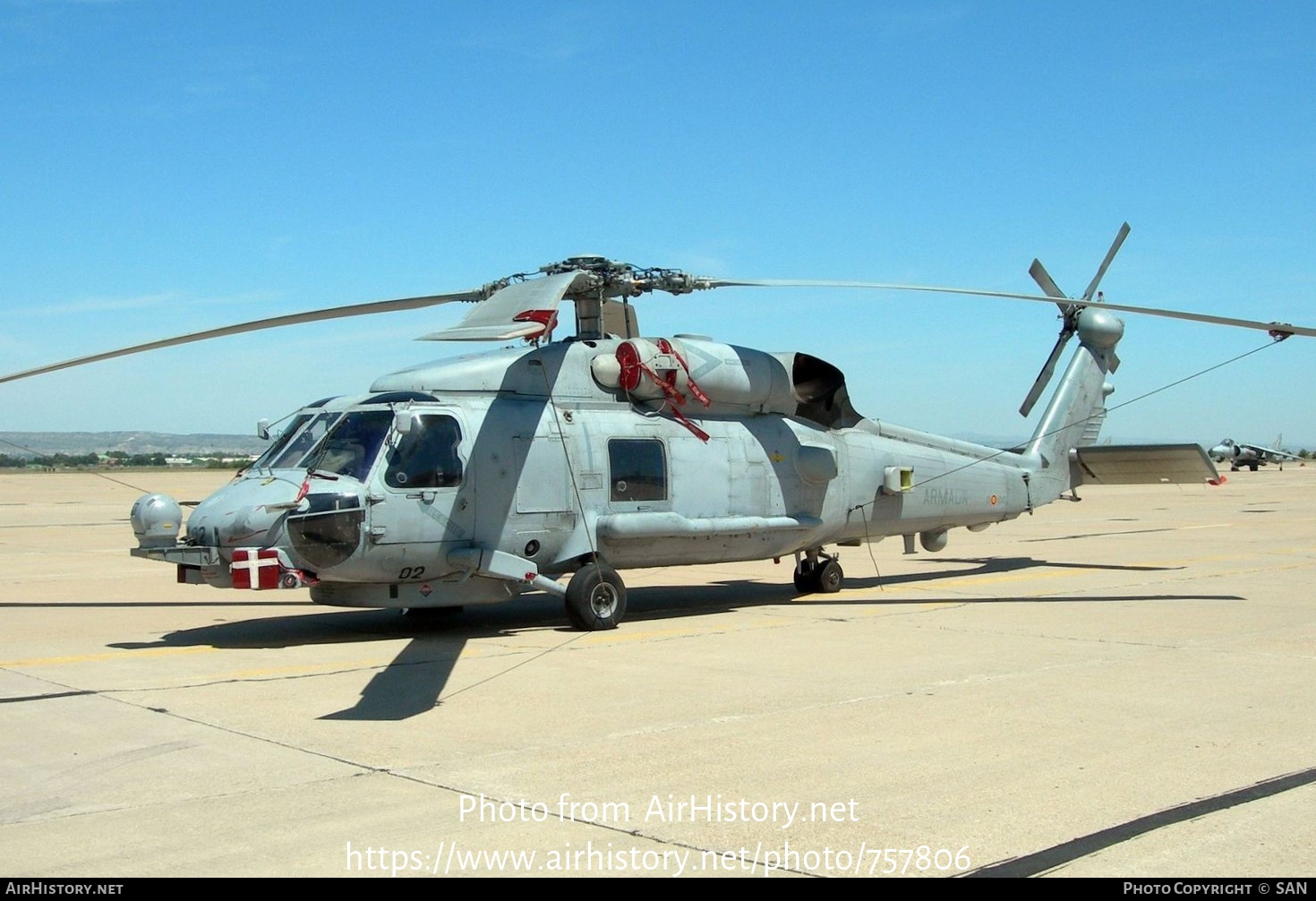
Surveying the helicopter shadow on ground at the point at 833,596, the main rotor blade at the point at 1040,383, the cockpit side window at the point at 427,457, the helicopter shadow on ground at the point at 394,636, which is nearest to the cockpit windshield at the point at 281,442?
the cockpit side window at the point at 427,457

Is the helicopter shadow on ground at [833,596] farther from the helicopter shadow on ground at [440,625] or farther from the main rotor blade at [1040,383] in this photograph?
the main rotor blade at [1040,383]

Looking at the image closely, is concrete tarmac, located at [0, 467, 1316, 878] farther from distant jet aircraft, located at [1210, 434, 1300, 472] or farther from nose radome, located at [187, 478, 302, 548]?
distant jet aircraft, located at [1210, 434, 1300, 472]

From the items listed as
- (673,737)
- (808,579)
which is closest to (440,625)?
(808,579)

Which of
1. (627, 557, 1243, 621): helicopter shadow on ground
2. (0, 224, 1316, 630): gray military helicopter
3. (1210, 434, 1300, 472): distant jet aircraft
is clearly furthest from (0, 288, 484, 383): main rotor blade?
(1210, 434, 1300, 472): distant jet aircraft

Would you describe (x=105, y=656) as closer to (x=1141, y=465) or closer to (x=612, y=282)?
(x=612, y=282)

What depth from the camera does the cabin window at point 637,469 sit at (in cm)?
1277

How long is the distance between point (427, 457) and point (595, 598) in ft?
7.43

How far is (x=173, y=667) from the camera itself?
395 inches

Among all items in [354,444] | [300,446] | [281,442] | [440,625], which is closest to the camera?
[354,444]

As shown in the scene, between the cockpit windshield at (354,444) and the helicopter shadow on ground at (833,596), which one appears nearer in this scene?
the cockpit windshield at (354,444)

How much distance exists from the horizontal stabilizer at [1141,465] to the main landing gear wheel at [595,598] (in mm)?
8530

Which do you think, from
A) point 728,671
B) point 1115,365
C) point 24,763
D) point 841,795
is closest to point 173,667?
point 24,763

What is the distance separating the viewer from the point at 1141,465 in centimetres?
1770

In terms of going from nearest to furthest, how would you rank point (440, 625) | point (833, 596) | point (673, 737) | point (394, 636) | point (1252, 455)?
point (673, 737) → point (394, 636) → point (440, 625) → point (833, 596) → point (1252, 455)
